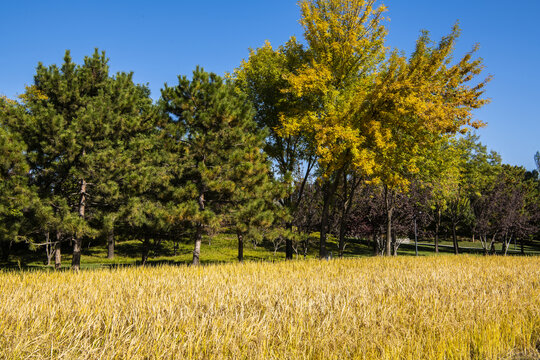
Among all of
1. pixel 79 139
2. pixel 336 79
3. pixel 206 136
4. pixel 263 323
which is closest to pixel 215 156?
pixel 206 136

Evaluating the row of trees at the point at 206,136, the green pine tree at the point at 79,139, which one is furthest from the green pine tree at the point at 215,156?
the green pine tree at the point at 79,139

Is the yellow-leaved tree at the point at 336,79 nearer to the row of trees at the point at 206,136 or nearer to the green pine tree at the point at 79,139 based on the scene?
the row of trees at the point at 206,136

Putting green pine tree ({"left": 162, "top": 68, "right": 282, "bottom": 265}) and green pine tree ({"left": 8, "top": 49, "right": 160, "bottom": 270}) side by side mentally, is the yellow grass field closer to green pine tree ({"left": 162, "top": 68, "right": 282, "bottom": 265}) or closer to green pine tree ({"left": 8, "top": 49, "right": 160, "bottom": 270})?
green pine tree ({"left": 8, "top": 49, "right": 160, "bottom": 270})

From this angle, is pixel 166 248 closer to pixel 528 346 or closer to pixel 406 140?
pixel 406 140

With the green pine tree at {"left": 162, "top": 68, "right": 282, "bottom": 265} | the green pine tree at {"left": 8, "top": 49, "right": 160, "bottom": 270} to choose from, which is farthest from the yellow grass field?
the green pine tree at {"left": 162, "top": 68, "right": 282, "bottom": 265}

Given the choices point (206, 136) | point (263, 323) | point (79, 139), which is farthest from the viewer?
point (206, 136)

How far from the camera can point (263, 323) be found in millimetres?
4188

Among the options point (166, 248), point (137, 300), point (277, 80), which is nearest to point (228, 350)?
point (137, 300)

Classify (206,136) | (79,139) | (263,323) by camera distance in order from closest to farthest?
(263,323) < (79,139) < (206,136)

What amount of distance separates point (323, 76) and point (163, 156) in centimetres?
821

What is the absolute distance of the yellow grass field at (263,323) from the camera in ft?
11.2

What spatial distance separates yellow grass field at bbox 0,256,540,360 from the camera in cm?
342

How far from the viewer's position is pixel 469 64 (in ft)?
47.6

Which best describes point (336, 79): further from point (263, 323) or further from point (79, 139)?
point (263, 323)
